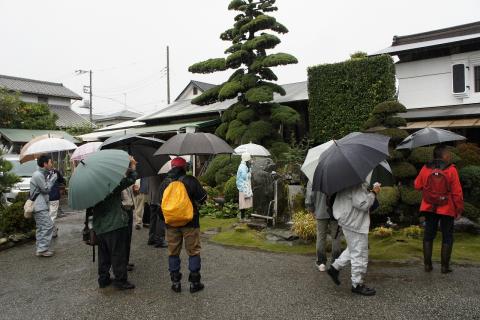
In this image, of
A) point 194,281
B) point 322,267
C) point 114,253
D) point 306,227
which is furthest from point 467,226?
point 114,253

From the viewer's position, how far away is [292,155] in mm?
11938

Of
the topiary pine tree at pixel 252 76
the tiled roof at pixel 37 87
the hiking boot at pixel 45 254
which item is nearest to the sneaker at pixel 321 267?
the hiking boot at pixel 45 254

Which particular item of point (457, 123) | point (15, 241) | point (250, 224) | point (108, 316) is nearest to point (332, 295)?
point (108, 316)

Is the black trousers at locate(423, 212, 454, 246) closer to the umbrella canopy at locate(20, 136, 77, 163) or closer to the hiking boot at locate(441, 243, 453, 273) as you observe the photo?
the hiking boot at locate(441, 243, 453, 273)

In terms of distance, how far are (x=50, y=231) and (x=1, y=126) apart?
747 inches

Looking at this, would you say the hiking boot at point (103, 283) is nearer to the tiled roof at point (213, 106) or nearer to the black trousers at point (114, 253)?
the black trousers at point (114, 253)

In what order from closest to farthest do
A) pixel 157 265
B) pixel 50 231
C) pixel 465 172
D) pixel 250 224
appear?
pixel 157 265 < pixel 50 231 < pixel 465 172 < pixel 250 224

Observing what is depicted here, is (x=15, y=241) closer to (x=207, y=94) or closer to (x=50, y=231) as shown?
(x=50, y=231)

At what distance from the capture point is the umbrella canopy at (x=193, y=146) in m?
5.14

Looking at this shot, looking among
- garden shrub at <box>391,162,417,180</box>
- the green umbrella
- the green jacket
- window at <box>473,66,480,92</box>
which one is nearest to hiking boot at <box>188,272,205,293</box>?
the green jacket

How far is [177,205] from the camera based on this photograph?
4.70 meters

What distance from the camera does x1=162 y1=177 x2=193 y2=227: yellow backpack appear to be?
4.71m

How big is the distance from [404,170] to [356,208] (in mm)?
4418

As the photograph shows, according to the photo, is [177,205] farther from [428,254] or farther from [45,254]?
[45,254]
